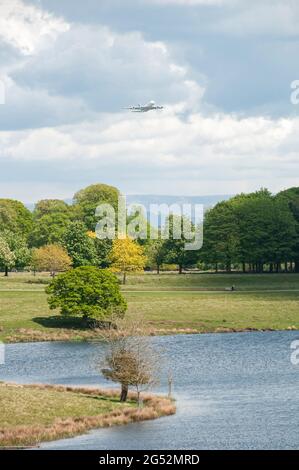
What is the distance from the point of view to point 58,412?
80.2 meters

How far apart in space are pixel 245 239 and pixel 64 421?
123m

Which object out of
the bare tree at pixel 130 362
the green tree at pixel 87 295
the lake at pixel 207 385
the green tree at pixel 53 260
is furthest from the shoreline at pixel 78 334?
the green tree at pixel 53 260

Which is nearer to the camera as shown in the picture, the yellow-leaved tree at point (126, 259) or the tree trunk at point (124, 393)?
the tree trunk at point (124, 393)

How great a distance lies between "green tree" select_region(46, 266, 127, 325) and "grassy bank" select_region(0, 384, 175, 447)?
146 ft

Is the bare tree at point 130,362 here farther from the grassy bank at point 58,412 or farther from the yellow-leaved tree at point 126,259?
the yellow-leaved tree at point 126,259

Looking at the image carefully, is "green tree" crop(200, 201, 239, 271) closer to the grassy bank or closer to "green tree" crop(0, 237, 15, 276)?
"green tree" crop(0, 237, 15, 276)

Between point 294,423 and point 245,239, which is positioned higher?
point 245,239

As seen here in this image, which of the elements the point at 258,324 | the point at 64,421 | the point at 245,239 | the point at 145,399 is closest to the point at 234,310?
the point at 258,324

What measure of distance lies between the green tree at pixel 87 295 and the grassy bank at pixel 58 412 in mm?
44479

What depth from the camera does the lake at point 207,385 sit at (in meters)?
73.6
